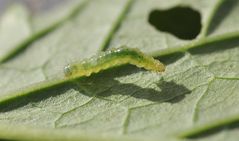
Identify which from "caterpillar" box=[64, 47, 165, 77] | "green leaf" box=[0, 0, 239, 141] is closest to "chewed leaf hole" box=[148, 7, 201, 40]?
"green leaf" box=[0, 0, 239, 141]

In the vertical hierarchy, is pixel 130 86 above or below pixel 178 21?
below

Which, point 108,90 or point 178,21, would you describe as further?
point 178,21

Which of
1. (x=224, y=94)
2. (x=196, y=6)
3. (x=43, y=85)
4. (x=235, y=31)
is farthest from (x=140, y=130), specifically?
(x=196, y=6)

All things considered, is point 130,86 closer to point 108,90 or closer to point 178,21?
point 108,90

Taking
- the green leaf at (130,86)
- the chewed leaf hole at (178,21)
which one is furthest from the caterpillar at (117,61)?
the chewed leaf hole at (178,21)

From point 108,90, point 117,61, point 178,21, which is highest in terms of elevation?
point 178,21

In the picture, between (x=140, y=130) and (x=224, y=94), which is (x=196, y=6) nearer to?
(x=224, y=94)

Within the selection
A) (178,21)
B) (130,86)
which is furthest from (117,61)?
(178,21)
